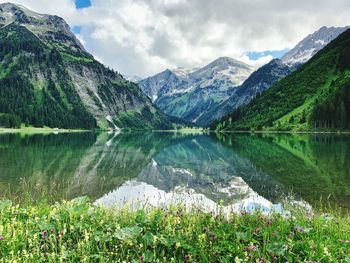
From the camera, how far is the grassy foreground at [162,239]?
8875 millimetres

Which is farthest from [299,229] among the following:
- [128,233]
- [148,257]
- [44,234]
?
[44,234]

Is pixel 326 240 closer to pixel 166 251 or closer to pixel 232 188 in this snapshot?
pixel 166 251

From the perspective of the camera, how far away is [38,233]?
33.2 feet

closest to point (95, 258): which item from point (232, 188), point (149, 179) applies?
point (232, 188)

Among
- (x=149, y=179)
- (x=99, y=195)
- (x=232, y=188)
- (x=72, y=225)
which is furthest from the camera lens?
(x=149, y=179)

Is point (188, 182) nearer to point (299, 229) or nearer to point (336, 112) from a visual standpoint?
point (299, 229)

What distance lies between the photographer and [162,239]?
9305 millimetres

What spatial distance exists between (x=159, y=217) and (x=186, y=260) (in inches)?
102

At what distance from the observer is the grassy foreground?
888 cm

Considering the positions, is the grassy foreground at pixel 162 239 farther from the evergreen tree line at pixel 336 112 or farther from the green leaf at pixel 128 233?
the evergreen tree line at pixel 336 112

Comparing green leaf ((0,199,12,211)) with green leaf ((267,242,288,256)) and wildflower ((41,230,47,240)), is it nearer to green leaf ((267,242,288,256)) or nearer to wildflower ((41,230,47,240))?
wildflower ((41,230,47,240))

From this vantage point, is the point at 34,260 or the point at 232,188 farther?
the point at 232,188

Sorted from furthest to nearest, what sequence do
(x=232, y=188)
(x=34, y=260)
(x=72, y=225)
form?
(x=232, y=188), (x=72, y=225), (x=34, y=260)

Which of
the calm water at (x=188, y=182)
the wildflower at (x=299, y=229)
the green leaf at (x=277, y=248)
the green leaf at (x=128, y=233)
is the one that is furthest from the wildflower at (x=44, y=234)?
the calm water at (x=188, y=182)
